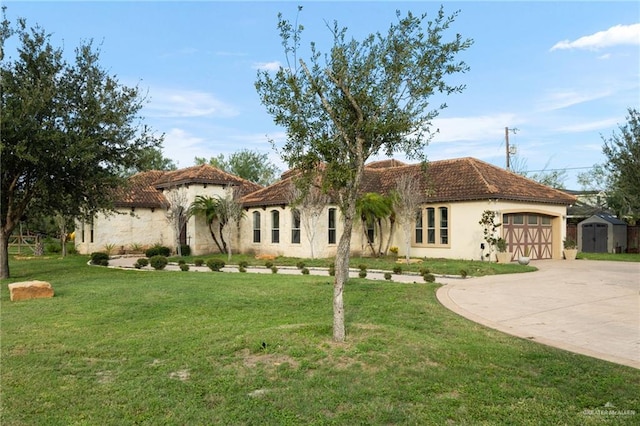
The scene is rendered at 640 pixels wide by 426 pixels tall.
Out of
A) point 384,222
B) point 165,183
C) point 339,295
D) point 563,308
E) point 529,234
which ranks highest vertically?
point 165,183

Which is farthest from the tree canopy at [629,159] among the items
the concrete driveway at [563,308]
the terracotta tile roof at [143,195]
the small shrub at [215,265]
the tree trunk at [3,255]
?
the terracotta tile roof at [143,195]

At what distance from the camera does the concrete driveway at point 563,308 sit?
7.61 meters

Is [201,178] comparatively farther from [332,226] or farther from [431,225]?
[431,225]

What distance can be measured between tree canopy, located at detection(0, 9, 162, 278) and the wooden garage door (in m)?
16.0

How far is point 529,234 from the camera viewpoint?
24.2m

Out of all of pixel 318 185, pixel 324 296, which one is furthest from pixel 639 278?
pixel 318 185

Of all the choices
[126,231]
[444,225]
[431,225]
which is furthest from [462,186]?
[126,231]

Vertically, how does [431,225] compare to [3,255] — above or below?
above

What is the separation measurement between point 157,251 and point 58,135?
14460 millimetres

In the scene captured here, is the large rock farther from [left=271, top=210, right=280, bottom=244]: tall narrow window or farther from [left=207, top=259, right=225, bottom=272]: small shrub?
[left=271, top=210, right=280, bottom=244]: tall narrow window

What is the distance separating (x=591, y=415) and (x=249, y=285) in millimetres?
9964

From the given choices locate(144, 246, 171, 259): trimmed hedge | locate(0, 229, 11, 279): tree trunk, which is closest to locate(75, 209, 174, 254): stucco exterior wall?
locate(144, 246, 171, 259): trimmed hedge

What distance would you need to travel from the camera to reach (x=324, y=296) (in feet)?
37.7

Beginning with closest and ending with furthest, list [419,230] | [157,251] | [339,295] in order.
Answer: [339,295]
[419,230]
[157,251]
